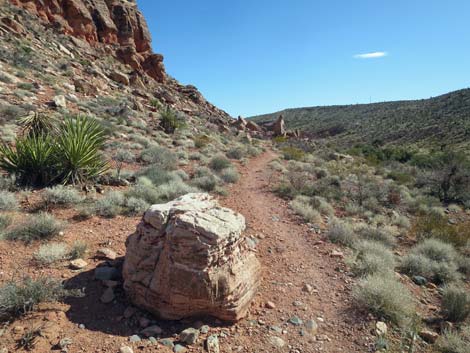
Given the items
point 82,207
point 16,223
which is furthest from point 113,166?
point 16,223

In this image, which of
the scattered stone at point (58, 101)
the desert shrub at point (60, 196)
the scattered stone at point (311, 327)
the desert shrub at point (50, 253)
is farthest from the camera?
the scattered stone at point (58, 101)

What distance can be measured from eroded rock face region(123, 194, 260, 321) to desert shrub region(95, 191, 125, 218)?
2.24 m

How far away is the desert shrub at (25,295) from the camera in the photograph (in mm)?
2846

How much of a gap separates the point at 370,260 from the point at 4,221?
6182 mm

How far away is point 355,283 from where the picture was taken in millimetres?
4340

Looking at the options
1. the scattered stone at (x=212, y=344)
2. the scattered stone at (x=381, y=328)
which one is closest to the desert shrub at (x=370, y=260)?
the scattered stone at (x=381, y=328)

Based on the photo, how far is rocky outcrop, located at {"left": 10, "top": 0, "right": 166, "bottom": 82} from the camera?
29406 mm

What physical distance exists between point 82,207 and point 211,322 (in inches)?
149

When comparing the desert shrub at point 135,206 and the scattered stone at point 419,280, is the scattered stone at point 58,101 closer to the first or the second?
the desert shrub at point 135,206

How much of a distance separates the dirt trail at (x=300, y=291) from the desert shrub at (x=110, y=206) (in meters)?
2.83

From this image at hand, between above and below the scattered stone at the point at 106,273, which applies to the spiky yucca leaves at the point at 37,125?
above

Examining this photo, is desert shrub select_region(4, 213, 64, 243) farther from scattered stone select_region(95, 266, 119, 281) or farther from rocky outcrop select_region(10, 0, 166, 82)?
rocky outcrop select_region(10, 0, 166, 82)

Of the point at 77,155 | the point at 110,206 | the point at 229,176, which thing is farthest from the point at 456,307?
the point at 77,155

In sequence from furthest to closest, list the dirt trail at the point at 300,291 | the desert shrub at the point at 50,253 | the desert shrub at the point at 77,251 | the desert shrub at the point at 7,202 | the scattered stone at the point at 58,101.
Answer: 1. the scattered stone at the point at 58,101
2. the desert shrub at the point at 7,202
3. the desert shrub at the point at 77,251
4. the desert shrub at the point at 50,253
5. the dirt trail at the point at 300,291
